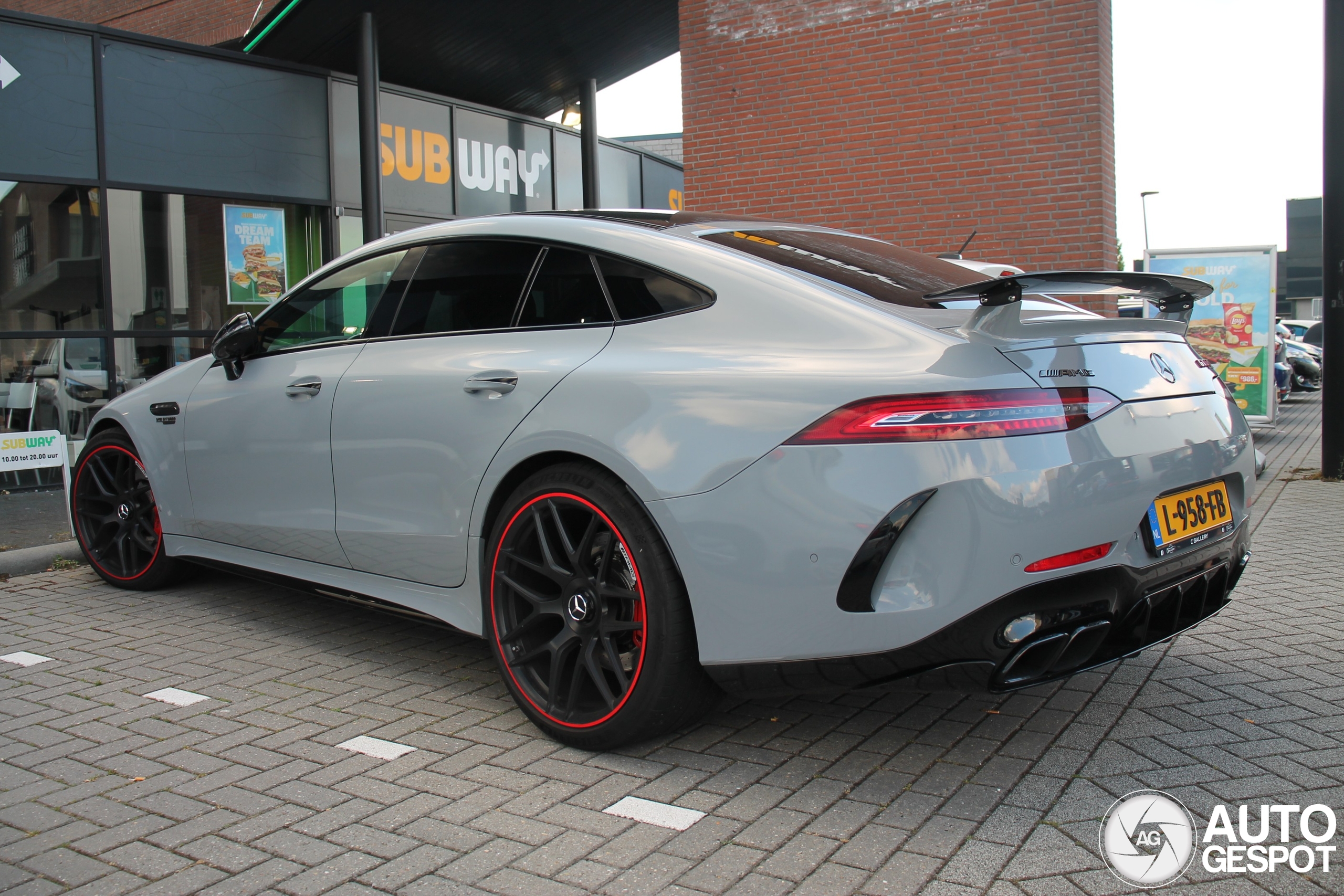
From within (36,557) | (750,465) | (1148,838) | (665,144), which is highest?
(665,144)

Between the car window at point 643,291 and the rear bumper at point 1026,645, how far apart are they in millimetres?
1032

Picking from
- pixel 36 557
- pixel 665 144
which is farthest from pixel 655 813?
pixel 665 144

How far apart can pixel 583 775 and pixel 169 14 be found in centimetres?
1602

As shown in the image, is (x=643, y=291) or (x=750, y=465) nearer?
(x=750, y=465)

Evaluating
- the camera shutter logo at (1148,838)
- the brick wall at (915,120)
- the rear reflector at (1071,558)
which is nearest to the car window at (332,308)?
the rear reflector at (1071,558)

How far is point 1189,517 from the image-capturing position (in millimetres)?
2811

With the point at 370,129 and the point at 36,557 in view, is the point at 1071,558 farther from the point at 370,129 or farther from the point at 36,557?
the point at 370,129

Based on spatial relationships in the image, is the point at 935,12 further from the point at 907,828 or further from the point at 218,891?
the point at 218,891

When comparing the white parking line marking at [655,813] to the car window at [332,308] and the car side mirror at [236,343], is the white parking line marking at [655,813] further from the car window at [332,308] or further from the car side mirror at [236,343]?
the car side mirror at [236,343]

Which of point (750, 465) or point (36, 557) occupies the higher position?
point (750, 465)

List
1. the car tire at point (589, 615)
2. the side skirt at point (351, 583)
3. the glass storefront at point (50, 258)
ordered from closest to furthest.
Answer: the car tire at point (589, 615), the side skirt at point (351, 583), the glass storefront at point (50, 258)

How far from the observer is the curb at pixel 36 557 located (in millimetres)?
5715

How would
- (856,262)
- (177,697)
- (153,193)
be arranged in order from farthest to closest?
(153,193)
(177,697)
(856,262)

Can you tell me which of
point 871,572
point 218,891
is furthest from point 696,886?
point 218,891
